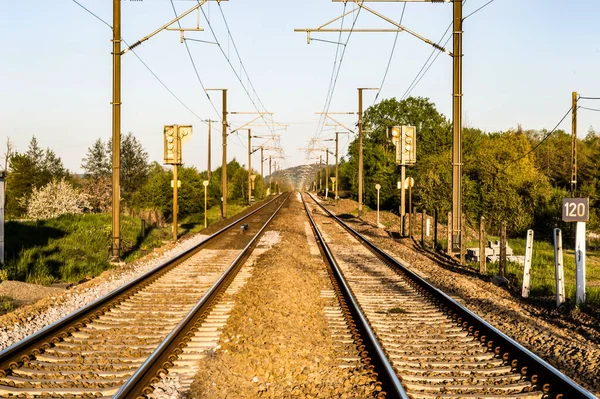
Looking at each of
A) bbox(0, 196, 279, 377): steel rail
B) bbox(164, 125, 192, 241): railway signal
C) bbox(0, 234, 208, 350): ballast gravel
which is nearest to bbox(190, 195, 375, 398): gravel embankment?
bbox(0, 196, 279, 377): steel rail

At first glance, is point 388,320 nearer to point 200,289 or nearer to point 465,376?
point 465,376

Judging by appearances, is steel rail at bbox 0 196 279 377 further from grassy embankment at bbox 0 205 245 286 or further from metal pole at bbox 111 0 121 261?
metal pole at bbox 111 0 121 261

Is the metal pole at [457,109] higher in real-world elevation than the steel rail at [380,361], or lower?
higher

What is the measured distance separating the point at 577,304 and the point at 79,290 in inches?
379

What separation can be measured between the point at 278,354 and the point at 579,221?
7.32 metres

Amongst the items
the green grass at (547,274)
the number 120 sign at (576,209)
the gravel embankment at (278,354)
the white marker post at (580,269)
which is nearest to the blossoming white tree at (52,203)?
the green grass at (547,274)

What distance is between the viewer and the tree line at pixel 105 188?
50281 millimetres

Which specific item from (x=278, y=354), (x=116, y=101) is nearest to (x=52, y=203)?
(x=116, y=101)

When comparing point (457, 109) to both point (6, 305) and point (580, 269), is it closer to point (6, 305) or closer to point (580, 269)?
point (580, 269)

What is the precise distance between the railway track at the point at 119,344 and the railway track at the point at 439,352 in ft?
7.48

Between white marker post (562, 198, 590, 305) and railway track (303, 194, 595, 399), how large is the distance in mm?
2750

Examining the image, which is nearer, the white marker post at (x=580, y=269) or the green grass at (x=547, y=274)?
the white marker post at (x=580, y=269)

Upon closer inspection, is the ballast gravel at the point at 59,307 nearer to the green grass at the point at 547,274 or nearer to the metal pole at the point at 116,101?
the metal pole at the point at 116,101

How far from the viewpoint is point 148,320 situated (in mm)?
8750
